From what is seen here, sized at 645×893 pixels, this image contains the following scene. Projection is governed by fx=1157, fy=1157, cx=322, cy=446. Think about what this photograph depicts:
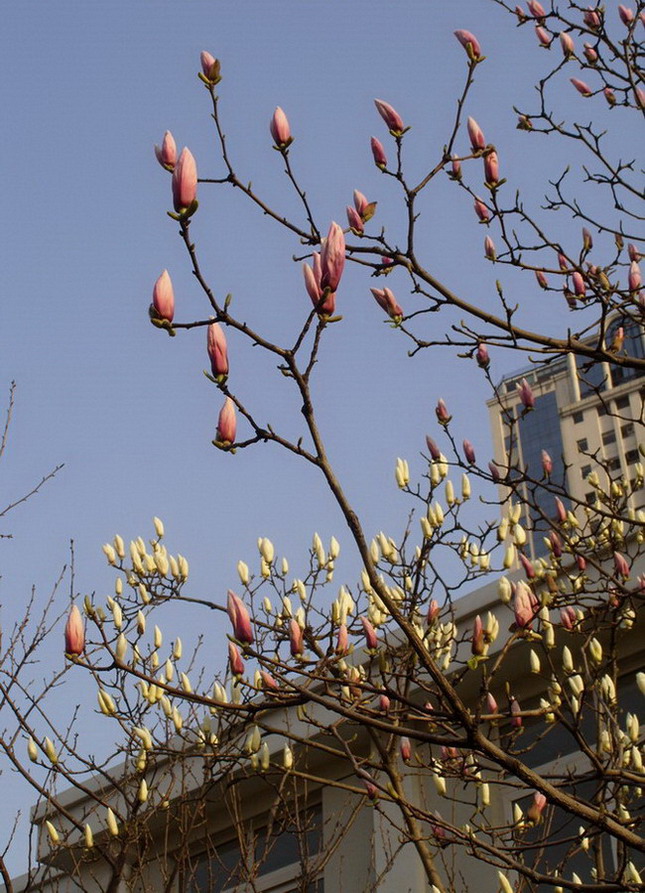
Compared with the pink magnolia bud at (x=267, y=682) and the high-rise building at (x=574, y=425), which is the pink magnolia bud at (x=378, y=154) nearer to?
the pink magnolia bud at (x=267, y=682)

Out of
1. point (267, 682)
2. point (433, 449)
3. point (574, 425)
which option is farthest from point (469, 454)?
point (574, 425)

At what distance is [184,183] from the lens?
2498 millimetres

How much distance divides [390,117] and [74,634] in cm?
194

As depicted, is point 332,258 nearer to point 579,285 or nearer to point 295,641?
point 295,641

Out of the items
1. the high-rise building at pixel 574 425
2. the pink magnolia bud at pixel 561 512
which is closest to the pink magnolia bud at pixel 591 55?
the pink magnolia bud at pixel 561 512

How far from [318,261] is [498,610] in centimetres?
543

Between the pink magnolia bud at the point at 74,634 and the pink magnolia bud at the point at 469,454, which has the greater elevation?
the pink magnolia bud at the point at 469,454

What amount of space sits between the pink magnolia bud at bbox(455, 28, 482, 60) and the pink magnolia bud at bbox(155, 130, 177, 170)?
1.56 m

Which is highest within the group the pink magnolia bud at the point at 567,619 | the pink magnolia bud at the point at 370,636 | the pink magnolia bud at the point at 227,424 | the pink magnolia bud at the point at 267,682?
the pink magnolia bud at the point at 567,619

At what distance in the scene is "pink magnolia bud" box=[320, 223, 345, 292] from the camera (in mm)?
2381

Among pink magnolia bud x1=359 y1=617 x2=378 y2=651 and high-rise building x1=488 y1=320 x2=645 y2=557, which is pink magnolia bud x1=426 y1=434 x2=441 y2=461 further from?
high-rise building x1=488 y1=320 x2=645 y2=557

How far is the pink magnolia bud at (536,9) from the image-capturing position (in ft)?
19.3

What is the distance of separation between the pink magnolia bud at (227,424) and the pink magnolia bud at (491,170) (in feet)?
6.41

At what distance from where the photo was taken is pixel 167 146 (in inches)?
105
